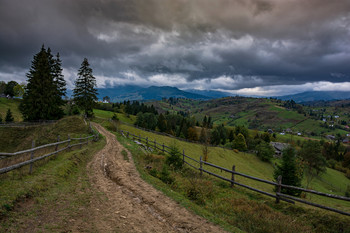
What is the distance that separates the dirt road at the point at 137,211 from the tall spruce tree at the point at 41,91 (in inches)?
1483

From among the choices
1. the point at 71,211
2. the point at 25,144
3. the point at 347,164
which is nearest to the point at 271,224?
the point at 71,211

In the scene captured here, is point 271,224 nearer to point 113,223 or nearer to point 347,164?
point 113,223

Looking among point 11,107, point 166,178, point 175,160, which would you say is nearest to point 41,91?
point 175,160

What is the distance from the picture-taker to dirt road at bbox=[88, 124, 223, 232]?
5965mm

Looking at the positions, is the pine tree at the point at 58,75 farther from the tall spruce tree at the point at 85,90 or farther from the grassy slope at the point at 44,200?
the grassy slope at the point at 44,200

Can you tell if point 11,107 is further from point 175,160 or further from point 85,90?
point 175,160

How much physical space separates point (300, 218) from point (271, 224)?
258 cm

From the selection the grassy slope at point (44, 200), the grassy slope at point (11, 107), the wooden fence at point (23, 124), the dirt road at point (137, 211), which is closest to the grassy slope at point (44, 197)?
the grassy slope at point (44, 200)

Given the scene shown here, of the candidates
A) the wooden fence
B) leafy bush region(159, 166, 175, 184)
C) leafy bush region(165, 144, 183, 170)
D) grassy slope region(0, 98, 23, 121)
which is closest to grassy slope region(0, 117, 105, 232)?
leafy bush region(159, 166, 175, 184)

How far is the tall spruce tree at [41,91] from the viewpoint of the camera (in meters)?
37.2

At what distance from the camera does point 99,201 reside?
7.49 meters

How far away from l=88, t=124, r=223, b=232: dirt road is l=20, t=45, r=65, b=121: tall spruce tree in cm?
3768

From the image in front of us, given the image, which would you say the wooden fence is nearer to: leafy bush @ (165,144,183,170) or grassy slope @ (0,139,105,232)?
leafy bush @ (165,144,183,170)

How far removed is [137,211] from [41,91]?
42715mm
